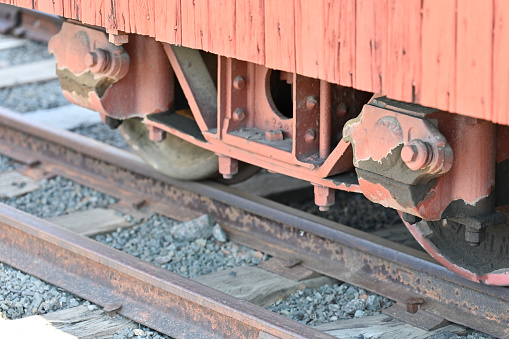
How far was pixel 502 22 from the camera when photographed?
8.99ft

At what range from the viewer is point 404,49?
3.08 meters

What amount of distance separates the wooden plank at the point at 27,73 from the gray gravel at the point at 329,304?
5601 millimetres

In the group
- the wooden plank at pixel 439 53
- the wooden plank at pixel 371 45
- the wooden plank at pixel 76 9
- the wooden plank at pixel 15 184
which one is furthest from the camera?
the wooden plank at pixel 15 184

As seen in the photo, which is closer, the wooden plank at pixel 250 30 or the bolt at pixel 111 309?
the wooden plank at pixel 250 30

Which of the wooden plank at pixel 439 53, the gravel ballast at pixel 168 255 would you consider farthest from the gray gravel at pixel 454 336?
the wooden plank at pixel 439 53

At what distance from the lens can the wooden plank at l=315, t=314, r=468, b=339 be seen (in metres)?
4.11

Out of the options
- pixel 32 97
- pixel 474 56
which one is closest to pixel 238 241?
pixel 474 56

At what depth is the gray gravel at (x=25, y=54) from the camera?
10398mm

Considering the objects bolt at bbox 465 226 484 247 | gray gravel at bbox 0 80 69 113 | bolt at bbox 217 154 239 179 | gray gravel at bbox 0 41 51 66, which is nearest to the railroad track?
bolt at bbox 465 226 484 247

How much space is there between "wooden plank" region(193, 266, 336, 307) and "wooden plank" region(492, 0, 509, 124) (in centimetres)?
210

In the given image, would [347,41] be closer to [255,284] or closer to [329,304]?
[329,304]

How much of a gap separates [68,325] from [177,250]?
117cm

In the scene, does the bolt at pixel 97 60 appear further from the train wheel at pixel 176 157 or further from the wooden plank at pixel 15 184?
the wooden plank at pixel 15 184

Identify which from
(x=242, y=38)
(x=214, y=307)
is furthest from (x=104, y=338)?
(x=242, y=38)
